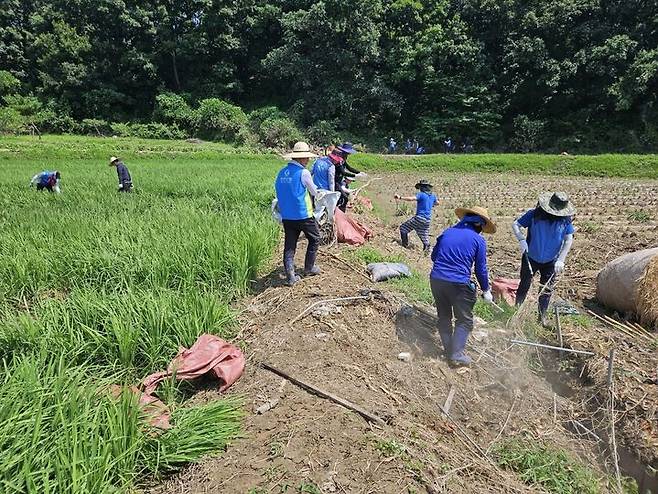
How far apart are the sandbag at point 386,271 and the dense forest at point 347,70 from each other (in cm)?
2347

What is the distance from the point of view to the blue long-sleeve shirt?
366 cm

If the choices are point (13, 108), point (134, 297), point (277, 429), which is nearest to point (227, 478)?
point (277, 429)

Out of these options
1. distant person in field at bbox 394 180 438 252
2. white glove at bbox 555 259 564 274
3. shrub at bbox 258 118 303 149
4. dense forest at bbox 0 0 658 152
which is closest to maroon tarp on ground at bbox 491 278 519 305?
white glove at bbox 555 259 564 274

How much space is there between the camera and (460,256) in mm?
3689

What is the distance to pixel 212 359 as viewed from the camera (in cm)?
328

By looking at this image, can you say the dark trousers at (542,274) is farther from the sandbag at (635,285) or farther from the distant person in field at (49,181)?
the distant person in field at (49,181)

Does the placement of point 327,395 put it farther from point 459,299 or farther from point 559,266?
point 559,266

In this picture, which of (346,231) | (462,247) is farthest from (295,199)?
(346,231)

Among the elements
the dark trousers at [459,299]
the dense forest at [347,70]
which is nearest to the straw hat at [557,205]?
the dark trousers at [459,299]

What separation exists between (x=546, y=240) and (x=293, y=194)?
8.59ft

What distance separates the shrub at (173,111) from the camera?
30359 mm

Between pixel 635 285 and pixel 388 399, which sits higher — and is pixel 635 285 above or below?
above

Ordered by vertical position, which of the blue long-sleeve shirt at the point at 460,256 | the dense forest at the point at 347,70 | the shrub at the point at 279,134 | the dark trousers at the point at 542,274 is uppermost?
the dense forest at the point at 347,70

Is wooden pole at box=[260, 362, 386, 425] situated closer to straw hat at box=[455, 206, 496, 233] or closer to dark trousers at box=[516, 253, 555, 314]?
Result: straw hat at box=[455, 206, 496, 233]
